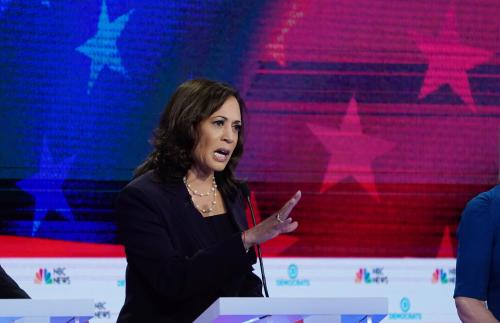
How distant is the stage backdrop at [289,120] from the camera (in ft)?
14.1

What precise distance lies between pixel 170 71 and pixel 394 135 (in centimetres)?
107

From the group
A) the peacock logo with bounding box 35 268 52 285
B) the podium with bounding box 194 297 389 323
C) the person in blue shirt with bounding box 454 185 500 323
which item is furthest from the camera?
the peacock logo with bounding box 35 268 52 285

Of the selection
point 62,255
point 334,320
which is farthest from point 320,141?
point 334,320

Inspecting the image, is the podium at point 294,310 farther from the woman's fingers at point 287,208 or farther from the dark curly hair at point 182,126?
the dark curly hair at point 182,126

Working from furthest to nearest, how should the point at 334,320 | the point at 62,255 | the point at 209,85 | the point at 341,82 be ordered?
the point at 341,82, the point at 62,255, the point at 209,85, the point at 334,320

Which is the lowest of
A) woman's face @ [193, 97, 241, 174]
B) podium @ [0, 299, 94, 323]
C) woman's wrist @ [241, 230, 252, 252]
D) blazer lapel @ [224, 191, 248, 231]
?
podium @ [0, 299, 94, 323]

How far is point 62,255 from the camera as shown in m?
4.26

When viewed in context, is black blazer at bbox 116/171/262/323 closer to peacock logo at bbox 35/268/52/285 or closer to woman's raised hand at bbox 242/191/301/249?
woman's raised hand at bbox 242/191/301/249

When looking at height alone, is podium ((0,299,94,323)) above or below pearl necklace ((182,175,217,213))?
below

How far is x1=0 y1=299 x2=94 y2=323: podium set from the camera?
7.38 feet

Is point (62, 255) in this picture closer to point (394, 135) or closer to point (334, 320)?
point (394, 135)

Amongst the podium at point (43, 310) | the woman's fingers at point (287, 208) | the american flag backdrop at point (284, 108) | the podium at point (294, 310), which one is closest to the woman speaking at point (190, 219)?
the woman's fingers at point (287, 208)

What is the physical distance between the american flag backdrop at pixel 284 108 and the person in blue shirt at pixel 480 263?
1.72 m

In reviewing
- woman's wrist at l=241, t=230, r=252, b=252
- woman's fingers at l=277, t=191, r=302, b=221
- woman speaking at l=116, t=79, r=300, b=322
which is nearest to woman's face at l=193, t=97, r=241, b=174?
woman speaking at l=116, t=79, r=300, b=322
